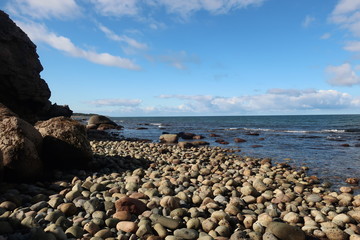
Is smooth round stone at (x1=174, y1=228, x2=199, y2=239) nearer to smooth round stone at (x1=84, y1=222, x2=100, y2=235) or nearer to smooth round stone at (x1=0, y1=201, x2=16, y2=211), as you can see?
smooth round stone at (x1=84, y1=222, x2=100, y2=235)

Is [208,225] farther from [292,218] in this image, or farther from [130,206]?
[292,218]

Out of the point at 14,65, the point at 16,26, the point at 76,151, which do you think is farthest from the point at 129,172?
the point at 16,26

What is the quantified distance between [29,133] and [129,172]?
9.20 feet

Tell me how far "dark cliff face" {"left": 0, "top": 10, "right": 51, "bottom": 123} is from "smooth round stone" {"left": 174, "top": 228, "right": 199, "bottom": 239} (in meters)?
13.8

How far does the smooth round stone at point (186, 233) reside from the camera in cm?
378

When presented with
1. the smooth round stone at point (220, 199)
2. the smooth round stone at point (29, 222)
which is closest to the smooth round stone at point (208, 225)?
the smooth round stone at point (220, 199)

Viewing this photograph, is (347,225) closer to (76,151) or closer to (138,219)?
(138,219)

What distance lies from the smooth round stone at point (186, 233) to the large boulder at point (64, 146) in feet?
14.6

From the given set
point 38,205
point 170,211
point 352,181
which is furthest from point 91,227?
point 352,181

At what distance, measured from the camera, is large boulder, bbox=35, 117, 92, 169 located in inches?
280

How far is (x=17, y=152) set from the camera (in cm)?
565

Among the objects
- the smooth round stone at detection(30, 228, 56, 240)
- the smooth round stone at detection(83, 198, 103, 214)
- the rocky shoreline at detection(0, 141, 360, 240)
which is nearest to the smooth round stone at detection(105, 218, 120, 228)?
the rocky shoreline at detection(0, 141, 360, 240)

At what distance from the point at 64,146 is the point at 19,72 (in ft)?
31.4

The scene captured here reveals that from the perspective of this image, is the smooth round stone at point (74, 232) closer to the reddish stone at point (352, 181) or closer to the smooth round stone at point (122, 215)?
the smooth round stone at point (122, 215)
